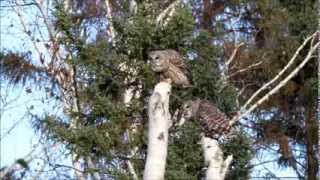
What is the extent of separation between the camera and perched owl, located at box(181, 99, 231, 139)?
557cm

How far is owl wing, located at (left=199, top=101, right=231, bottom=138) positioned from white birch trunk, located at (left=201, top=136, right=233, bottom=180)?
0.14m

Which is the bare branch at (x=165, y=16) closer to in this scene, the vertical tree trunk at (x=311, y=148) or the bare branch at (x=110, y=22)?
the bare branch at (x=110, y=22)

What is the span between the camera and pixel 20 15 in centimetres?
1617

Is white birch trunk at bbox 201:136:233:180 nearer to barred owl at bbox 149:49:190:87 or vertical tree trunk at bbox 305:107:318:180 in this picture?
barred owl at bbox 149:49:190:87

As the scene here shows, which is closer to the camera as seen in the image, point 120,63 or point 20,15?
point 120,63

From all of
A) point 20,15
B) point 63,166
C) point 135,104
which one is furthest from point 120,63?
point 20,15

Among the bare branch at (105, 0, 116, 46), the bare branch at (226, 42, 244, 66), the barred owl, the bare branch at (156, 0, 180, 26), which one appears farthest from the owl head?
the bare branch at (226, 42, 244, 66)

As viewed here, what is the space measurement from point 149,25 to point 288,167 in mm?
5677

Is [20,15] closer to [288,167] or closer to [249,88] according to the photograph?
[249,88]

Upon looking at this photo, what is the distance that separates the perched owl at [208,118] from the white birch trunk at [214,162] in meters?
0.15

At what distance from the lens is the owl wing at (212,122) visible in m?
5.55

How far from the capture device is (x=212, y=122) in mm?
5645

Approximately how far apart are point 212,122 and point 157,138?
0.44 meters

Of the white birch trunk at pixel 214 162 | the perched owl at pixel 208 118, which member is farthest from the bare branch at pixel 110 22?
the white birch trunk at pixel 214 162
